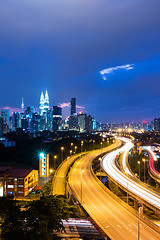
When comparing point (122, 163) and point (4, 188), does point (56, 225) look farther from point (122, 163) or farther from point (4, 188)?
point (122, 163)

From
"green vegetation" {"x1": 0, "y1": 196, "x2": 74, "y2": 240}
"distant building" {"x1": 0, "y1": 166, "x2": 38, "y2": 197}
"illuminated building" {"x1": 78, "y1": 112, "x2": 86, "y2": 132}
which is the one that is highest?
"illuminated building" {"x1": 78, "y1": 112, "x2": 86, "y2": 132}

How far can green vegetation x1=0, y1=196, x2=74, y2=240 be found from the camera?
13.5 meters

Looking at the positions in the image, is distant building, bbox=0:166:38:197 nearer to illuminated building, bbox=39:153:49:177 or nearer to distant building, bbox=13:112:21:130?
illuminated building, bbox=39:153:49:177

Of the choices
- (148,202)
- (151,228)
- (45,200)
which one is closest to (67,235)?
(45,200)

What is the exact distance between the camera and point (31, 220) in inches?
555

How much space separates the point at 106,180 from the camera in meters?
42.4

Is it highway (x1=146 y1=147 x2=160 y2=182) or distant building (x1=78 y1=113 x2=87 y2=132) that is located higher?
distant building (x1=78 y1=113 x2=87 y2=132)

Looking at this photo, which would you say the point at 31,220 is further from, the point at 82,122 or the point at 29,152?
the point at 82,122

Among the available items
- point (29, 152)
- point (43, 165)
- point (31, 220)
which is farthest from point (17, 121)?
point (31, 220)

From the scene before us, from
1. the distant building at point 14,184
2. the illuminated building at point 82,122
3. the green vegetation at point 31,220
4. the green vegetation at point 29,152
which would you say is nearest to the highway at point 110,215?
the green vegetation at point 31,220

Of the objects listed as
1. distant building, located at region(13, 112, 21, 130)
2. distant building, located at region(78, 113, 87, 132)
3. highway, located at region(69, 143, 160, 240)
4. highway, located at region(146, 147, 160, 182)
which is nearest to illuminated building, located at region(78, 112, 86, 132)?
distant building, located at region(78, 113, 87, 132)

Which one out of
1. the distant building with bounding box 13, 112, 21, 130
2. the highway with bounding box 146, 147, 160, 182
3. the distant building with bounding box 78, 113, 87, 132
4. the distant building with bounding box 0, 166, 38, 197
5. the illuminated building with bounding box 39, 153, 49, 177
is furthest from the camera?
the distant building with bounding box 78, 113, 87, 132

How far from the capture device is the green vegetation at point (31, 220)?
13537 millimetres

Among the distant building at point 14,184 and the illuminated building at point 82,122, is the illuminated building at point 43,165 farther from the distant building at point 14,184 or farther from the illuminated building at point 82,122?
the illuminated building at point 82,122
